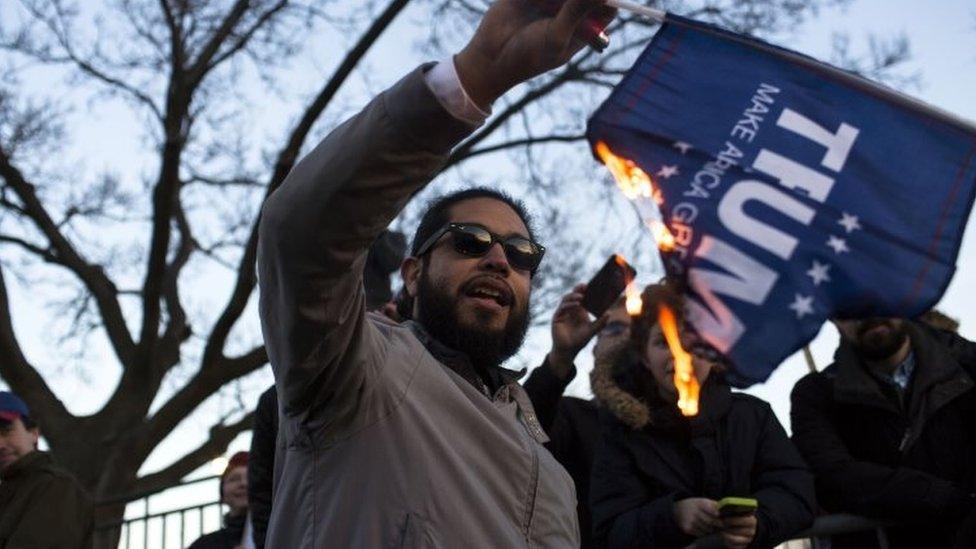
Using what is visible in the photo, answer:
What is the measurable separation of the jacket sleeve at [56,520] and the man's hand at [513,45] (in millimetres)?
3975

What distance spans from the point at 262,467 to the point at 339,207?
6.73ft

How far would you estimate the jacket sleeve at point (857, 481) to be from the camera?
175 inches

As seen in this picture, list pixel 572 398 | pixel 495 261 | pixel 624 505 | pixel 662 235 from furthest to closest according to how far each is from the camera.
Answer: pixel 572 398 → pixel 624 505 → pixel 495 261 → pixel 662 235

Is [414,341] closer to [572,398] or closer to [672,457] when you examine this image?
[672,457]

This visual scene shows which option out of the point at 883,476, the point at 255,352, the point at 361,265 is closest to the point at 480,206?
the point at 361,265

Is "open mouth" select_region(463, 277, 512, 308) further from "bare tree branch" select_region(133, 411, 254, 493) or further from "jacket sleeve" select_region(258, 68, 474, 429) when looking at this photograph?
"bare tree branch" select_region(133, 411, 254, 493)

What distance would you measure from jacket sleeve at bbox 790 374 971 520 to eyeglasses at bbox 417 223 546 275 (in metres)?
2.10

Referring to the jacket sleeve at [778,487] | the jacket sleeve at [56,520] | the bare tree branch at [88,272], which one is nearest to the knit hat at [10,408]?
the jacket sleeve at [56,520]

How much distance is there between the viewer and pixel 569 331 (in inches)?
171

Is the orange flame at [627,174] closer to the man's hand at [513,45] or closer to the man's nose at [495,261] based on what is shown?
the man's nose at [495,261]

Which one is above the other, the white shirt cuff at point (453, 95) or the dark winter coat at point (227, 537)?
the white shirt cuff at point (453, 95)

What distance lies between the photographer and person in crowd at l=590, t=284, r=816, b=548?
4.18 metres

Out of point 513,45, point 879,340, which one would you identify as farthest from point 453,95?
point 879,340

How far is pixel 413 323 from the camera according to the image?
2928 mm
